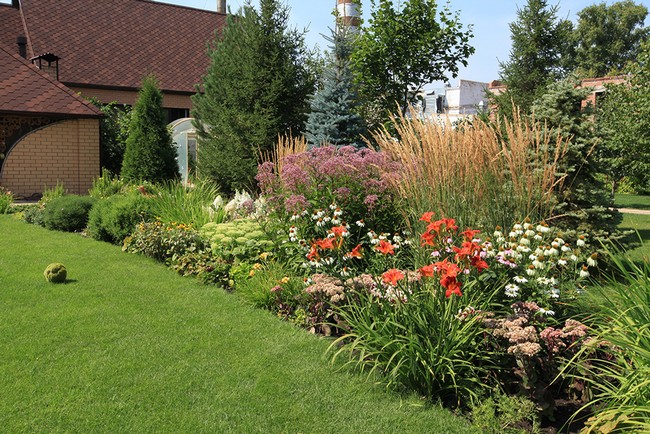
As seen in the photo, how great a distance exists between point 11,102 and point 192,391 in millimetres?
14604

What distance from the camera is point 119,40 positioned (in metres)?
23.9

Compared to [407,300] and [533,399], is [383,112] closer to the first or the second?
[407,300]

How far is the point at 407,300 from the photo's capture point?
13.2 feet

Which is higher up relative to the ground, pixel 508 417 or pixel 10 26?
pixel 10 26

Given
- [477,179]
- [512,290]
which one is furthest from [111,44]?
[512,290]

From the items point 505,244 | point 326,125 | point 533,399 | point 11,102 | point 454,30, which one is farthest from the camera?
point 11,102

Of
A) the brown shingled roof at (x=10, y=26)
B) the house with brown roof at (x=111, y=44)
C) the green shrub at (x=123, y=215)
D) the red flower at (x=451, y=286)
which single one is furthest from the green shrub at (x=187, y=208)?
the brown shingled roof at (x=10, y=26)

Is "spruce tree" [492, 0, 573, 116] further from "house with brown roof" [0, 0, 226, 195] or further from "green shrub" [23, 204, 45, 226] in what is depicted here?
"house with brown roof" [0, 0, 226, 195]

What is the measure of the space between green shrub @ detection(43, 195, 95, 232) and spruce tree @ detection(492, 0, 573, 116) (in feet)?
25.5

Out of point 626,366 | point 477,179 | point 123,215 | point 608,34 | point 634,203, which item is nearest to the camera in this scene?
point 626,366

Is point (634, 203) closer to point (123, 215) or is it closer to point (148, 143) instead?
point (148, 143)

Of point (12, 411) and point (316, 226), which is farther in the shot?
point (316, 226)

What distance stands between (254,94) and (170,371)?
25.7 ft

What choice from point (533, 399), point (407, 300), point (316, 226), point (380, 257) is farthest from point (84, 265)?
point (533, 399)
